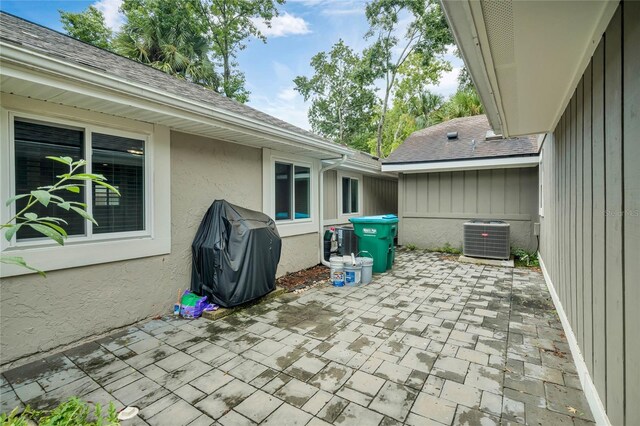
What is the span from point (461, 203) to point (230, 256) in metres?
6.76

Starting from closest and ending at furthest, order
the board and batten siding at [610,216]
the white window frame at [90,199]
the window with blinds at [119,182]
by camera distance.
Result: the board and batten siding at [610,216] → the white window frame at [90,199] → the window with blinds at [119,182]

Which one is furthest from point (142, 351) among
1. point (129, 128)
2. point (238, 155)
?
point (238, 155)

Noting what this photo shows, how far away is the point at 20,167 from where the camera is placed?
2703 millimetres

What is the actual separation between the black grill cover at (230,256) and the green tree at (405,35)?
Answer: 12.7 m

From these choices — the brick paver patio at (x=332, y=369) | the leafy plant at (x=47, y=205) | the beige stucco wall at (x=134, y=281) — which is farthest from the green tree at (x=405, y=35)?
the leafy plant at (x=47, y=205)

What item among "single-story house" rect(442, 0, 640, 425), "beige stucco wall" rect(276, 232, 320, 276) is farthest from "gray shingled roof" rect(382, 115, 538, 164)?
"single-story house" rect(442, 0, 640, 425)

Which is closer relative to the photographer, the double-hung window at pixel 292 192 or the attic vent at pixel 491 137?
the double-hung window at pixel 292 192

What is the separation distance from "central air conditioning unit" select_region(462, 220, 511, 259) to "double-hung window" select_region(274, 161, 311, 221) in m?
3.92

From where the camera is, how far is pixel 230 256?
12.5 ft

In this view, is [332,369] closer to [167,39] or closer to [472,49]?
[472,49]

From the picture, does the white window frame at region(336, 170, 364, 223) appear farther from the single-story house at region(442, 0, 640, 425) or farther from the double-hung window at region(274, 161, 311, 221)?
the single-story house at region(442, 0, 640, 425)

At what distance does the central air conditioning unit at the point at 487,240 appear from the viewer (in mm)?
6695

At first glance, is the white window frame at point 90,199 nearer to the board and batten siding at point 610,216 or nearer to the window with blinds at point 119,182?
the window with blinds at point 119,182

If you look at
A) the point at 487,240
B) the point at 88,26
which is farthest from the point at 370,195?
the point at 88,26
